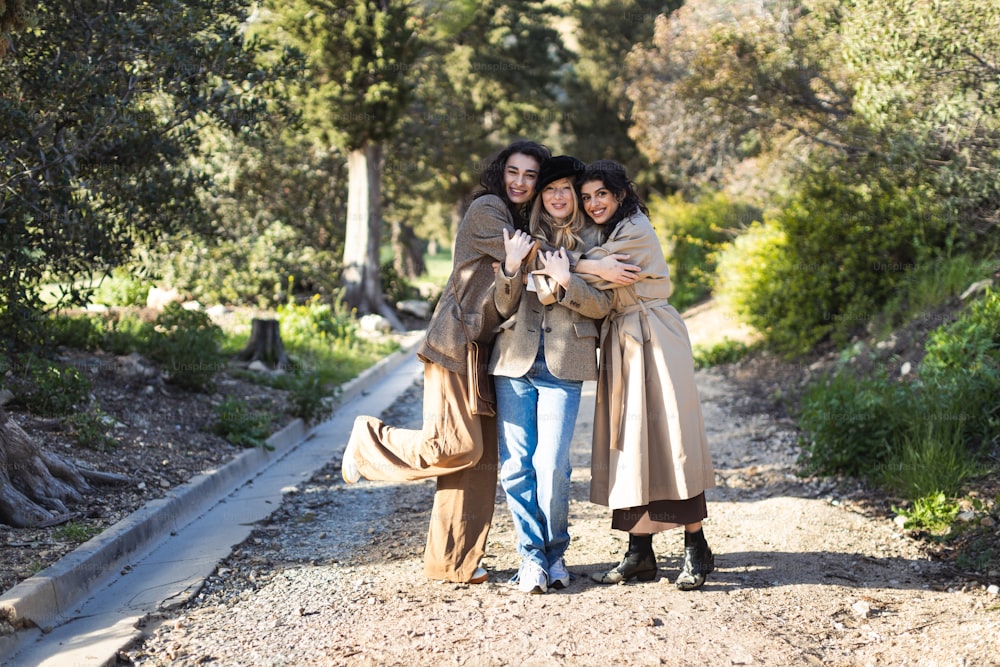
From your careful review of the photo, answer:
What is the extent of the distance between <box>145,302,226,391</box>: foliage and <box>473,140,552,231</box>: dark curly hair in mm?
5051

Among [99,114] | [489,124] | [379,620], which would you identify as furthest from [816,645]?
[489,124]

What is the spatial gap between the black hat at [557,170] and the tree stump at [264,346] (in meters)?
7.34

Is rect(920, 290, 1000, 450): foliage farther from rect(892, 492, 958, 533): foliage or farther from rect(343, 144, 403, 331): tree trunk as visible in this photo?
rect(343, 144, 403, 331): tree trunk

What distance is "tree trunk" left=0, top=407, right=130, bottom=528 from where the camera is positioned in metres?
5.56

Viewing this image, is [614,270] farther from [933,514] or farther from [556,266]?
[933,514]

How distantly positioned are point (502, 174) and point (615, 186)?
56 cm

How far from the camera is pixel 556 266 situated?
4.59 m

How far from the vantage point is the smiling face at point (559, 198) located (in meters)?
4.81

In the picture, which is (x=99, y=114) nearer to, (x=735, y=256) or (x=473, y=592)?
(x=473, y=592)

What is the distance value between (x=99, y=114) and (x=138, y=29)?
0.69 meters

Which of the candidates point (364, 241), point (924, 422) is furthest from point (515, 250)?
point (364, 241)

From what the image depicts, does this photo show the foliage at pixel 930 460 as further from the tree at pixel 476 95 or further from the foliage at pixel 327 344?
the tree at pixel 476 95

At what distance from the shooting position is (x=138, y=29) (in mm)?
7059

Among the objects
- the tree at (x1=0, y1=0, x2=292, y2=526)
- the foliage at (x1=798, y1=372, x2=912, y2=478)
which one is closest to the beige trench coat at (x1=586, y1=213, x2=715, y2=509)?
the foliage at (x1=798, y1=372, x2=912, y2=478)
